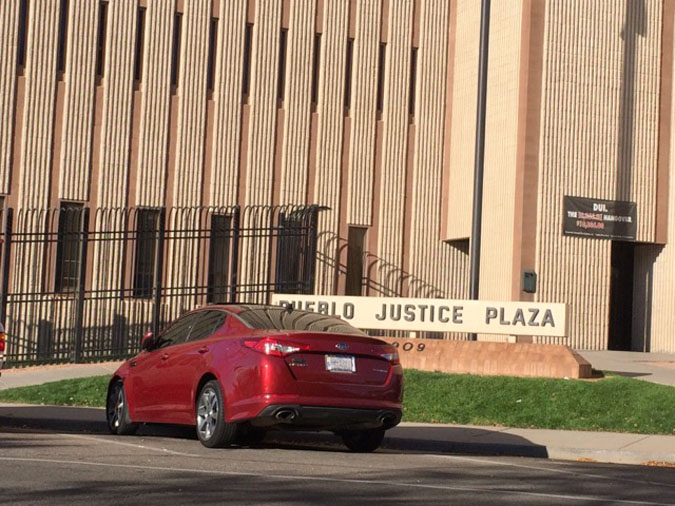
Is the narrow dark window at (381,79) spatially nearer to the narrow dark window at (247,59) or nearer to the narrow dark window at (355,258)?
the narrow dark window at (355,258)

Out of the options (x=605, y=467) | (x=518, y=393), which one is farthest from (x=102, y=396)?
(x=605, y=467)

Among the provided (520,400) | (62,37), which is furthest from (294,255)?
(520,400)

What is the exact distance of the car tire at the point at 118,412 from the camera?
1473cm

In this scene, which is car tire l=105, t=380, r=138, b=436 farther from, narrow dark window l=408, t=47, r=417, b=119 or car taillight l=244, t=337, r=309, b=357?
narrow dark window l=408, t=47, r=417, b=119

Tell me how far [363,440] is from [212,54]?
62.5 ft

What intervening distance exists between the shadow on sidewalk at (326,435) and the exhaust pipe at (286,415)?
1.37 meters

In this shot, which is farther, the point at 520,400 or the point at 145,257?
the point at 145,257

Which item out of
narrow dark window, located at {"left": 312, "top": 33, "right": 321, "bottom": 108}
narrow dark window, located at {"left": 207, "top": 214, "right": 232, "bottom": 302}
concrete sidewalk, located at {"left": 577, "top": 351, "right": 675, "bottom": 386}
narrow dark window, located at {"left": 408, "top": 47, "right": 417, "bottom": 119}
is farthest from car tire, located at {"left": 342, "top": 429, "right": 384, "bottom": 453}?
narrow dark window, located at {"left": 408, "top": 47, "right": 417, "bottom": 119}

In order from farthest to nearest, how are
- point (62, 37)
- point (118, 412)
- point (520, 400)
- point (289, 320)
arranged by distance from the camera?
point (62, 37) → point (520, 400) → point (118, 412) → point (289, 320)

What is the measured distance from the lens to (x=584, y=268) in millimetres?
30547

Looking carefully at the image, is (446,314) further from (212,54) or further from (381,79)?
(381,79)

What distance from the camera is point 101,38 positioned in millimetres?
30016

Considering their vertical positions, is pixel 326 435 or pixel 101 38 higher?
pixel 101 38

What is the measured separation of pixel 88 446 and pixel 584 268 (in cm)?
1964
